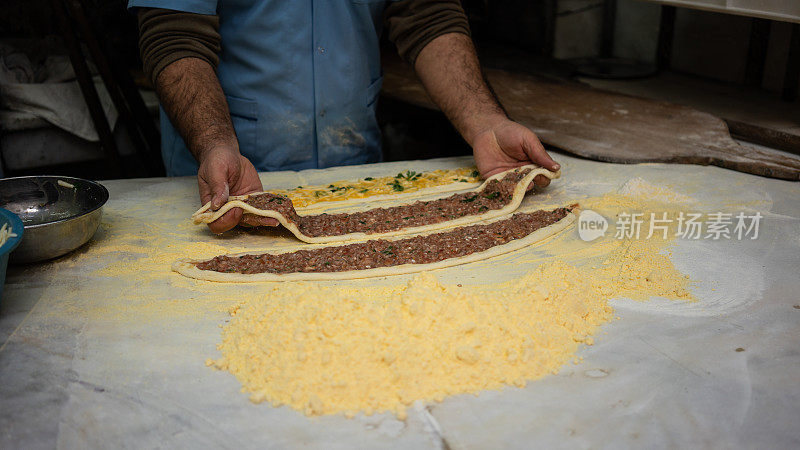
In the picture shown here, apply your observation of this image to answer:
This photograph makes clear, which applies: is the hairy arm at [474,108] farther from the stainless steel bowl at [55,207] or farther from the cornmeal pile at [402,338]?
the stainless steel bowl at [55,207]

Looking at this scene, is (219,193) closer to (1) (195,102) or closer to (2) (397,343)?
(1) (195,102)

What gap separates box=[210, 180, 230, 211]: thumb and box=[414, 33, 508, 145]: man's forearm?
1036 millimetres

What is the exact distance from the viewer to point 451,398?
1371mm

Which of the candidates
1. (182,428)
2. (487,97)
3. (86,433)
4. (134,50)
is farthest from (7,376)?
(134,50)

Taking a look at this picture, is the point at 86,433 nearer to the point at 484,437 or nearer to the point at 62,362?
the point at 62,362

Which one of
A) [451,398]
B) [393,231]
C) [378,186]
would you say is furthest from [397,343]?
[378,186]

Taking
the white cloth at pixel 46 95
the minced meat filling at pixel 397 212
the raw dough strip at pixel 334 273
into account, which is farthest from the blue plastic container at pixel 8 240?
the white cloth at pixel 46 95

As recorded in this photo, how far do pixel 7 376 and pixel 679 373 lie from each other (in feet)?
4.92

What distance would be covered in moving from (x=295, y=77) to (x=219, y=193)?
2.45 feet

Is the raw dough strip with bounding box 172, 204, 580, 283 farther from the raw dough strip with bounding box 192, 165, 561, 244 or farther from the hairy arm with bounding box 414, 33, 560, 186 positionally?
the hairy arm with bounding box 414, 33, 560, 186

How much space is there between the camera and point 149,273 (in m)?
1.90

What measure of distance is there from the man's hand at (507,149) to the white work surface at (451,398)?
642 mm

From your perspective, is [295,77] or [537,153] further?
[295,77]

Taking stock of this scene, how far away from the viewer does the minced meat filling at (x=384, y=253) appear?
1900 mm
